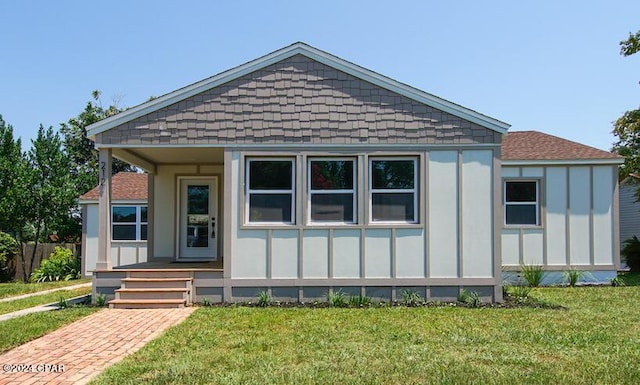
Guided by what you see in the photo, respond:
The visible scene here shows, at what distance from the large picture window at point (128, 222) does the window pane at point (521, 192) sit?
482 inches

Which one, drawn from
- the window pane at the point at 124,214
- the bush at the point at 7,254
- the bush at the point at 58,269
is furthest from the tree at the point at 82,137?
the window pane at the point at 124,214

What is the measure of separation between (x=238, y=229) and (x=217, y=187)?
3544 millimetres

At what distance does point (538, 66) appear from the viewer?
14.1 metres

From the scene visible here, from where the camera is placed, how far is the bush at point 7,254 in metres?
19.9

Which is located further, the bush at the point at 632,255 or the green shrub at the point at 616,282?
the bush at the point at 632,255

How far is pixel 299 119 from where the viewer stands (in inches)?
393

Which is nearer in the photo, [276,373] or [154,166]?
[276,373]

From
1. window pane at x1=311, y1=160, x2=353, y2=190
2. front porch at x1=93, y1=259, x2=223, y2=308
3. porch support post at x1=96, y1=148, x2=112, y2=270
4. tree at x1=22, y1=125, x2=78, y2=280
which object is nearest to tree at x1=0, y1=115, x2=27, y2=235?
tree at x1=22, y1=125, x2=78, y2=280

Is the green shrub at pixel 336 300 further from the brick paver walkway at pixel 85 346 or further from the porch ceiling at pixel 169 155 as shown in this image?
the porch ceiling at pixel 169 155

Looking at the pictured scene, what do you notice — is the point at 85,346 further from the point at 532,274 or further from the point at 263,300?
the point at 532,274

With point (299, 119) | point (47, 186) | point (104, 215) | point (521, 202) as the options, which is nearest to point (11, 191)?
point (47, 186)

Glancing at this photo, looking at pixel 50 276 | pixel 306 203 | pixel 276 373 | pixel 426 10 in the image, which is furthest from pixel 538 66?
pixel 50 276

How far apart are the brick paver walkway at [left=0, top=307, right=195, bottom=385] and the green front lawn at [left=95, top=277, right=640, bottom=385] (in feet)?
1.00

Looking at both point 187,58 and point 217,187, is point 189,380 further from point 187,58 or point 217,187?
point 187,58
